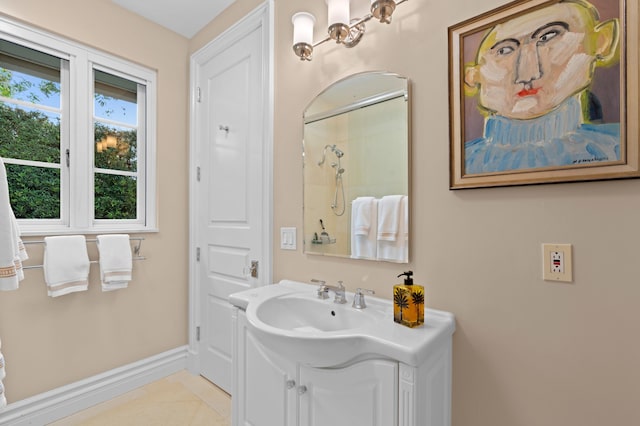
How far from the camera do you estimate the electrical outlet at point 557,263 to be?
930mm

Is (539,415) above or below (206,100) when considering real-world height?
below

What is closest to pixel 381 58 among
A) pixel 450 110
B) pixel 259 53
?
pixel 450 110

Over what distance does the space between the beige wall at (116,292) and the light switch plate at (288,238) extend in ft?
3.51

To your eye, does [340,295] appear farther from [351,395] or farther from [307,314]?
[351,395]

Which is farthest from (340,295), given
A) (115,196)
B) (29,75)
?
(29,75)

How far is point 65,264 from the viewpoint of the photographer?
1741mm

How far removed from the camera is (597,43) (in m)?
0.88

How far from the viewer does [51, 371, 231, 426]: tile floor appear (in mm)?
1753

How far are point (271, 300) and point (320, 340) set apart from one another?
0.49 m

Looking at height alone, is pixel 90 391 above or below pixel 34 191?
below

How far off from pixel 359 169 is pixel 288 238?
0.57m

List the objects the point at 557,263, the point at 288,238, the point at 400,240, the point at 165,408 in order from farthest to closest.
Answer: the point at 165,408 → the point at 288,238 → the point at 400,240 → the point at 557,263

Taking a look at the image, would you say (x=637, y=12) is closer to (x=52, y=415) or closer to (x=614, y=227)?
(x=614, y=227)

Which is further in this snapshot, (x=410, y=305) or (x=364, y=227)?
(x=364, y=227)
